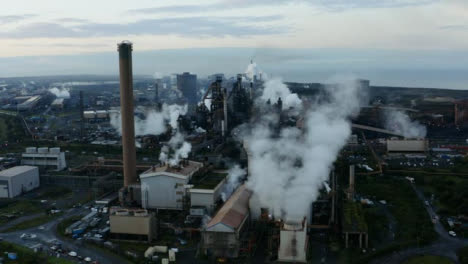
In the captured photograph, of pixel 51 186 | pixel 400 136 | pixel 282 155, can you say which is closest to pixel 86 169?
pixel 51 186

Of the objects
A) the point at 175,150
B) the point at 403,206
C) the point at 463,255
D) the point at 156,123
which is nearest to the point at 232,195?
the point at 403,206

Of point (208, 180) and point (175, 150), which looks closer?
point (208, 180)

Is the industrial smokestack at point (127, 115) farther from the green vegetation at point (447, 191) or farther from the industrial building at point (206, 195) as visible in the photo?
the green vegetation at point (447, 191)

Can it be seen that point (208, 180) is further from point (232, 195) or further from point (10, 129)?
point (10, 129)

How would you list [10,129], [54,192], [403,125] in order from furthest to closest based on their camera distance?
[10,129], [403,125], [54,192]

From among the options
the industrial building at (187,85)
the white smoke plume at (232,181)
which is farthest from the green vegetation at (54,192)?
the industrial building at (187,85)

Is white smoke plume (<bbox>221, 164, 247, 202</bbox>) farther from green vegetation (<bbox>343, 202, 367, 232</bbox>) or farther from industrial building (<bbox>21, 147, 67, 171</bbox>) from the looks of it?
industrial building (<bbox>21, 147, 67, 171</bbox>)
